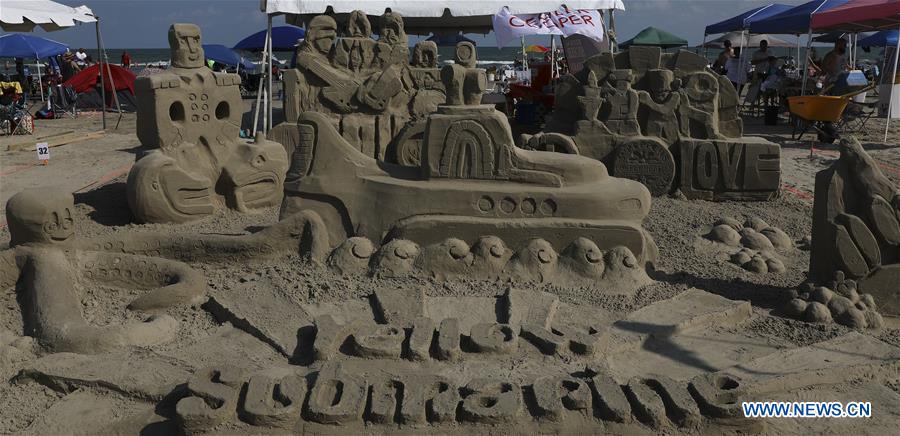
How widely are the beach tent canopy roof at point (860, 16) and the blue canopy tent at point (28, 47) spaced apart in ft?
48.8

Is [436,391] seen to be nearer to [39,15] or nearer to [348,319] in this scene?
[348,319]

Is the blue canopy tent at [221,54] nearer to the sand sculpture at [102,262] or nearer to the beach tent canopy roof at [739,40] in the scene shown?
the beach tent canopy roof at [739,40]

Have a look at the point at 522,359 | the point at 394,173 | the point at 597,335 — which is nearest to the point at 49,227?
the point at 394,173

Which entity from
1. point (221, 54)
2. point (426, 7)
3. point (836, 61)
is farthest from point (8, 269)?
point (221, 54)

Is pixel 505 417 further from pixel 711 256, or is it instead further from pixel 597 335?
pixel 711 256

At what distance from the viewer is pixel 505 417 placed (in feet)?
11.4

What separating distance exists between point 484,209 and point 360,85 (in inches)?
160

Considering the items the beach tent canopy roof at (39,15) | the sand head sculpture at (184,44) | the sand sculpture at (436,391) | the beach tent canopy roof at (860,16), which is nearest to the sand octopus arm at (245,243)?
the sand sculpture at (436,391)

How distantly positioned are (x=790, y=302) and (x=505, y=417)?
2410 millimetres

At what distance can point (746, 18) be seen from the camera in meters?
15.1

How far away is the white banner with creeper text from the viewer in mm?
10836

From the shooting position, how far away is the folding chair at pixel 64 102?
16.0 meters

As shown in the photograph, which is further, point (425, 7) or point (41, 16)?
point (41, 16)

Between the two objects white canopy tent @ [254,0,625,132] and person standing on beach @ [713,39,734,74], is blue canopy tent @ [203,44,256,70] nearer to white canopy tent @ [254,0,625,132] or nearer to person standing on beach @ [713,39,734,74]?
white canopy tent @ [254,0,625,132]
